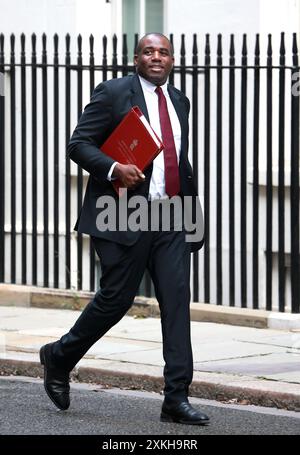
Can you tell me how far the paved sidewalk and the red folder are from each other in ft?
5.40

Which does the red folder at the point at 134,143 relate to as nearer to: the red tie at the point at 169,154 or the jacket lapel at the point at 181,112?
the red tie at the point at 169,154

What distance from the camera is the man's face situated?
23.0 ft

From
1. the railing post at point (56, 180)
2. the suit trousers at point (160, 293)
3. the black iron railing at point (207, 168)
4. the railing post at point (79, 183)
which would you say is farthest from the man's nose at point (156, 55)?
the railing post at point (56, 180)

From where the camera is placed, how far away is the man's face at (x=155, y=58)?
7.02 metres

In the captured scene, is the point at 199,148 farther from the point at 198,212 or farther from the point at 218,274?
the point at 198,212

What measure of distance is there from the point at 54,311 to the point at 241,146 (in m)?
2.22

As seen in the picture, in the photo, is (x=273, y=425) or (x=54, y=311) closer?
(x=273, y=425)

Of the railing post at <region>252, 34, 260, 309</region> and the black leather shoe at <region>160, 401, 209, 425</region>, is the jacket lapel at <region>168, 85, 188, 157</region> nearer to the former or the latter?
the black leather shoe at <region>160, 401, 209, 425</region>

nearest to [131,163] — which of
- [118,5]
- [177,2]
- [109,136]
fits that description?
[109,136]

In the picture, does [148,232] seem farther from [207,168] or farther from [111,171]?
[207,168]

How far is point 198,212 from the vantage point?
23.7 ft

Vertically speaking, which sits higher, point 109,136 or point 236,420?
point 109,136

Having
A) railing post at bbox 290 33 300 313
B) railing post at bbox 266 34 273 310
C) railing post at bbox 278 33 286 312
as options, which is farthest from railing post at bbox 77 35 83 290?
railing post at bbox 290 33 300 313

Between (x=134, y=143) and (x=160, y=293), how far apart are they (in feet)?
2.64
